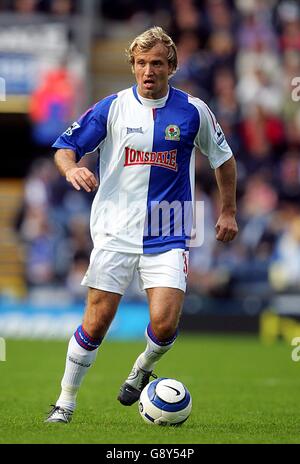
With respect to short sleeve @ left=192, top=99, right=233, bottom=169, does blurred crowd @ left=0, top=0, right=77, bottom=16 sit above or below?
A: above

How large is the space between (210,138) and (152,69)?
636mm

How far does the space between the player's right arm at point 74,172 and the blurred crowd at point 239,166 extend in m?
10.0

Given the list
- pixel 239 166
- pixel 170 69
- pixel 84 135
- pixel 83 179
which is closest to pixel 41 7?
pixel 239 166

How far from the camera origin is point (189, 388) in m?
10.3

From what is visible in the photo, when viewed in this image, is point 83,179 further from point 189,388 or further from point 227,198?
point 189,388

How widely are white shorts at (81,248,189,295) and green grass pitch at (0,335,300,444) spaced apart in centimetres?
92

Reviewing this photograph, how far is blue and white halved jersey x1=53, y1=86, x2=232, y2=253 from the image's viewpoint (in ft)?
23.4

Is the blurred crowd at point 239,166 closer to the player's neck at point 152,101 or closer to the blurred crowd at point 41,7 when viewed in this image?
the blurred crowd at point 41,7

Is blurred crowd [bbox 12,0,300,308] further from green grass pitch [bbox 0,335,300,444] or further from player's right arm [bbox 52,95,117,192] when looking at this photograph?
player's right arm [bbox 52,95,117,192]

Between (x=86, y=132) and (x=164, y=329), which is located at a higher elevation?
(x=86, y=132)

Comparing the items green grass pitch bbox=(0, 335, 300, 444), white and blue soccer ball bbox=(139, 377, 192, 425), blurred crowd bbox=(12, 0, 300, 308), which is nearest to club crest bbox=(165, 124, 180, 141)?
white and blue soccer ball bbox=(139, 377, 192, 425)

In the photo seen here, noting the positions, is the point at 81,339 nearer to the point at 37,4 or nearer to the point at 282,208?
the point at 282,208

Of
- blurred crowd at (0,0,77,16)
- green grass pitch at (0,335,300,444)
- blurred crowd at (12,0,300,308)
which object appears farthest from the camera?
blurred crowd at (0,0,77,16)

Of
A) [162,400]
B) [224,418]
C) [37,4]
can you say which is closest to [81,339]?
[162,400]
